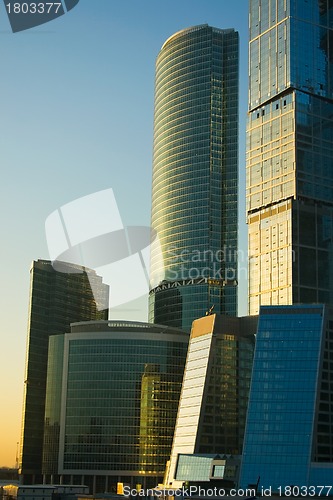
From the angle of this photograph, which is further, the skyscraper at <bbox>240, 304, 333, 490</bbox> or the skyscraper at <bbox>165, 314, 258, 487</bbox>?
the skyscraper at <bbox>165, 314, 258, 487</bbox>

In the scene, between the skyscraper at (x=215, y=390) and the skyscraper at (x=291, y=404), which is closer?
the skyscraper at (x=291, y=404)

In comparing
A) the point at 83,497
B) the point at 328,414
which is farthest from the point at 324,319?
the point at 83,497

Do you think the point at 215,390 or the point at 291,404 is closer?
the point at 291,404

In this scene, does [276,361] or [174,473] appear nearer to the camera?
[276,361]

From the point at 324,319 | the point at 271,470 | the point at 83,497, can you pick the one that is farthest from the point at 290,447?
the point at 83,497

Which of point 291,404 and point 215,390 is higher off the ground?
point 215,390

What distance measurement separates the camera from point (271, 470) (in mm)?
160875

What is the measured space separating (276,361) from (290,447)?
17.7 meters

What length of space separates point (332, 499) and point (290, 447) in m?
15.5

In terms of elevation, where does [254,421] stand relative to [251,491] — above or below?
above

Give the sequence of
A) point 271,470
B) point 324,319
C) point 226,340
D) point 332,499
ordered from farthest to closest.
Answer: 1. point 226,340
2. point 324,319
3. point 271,470
4. point 332,499

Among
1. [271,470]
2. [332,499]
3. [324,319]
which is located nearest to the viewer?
[332,499]

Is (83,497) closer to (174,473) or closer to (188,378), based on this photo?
(174,473)

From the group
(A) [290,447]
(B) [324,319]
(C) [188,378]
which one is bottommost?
(A) [290,447]
